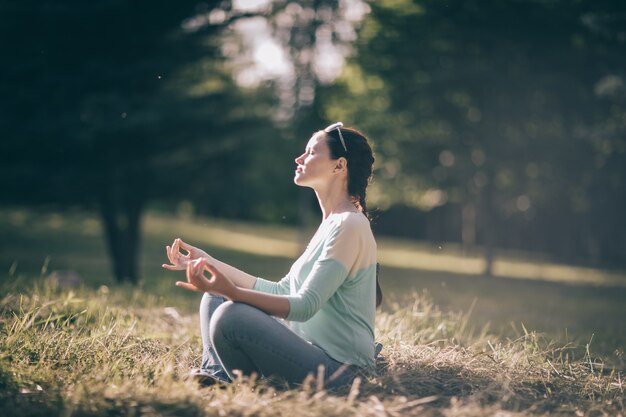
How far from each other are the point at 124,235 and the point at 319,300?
8344mm

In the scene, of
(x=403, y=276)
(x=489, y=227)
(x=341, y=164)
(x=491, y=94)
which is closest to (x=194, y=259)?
(x=341, y=164)

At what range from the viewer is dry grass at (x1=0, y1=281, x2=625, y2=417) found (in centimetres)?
287

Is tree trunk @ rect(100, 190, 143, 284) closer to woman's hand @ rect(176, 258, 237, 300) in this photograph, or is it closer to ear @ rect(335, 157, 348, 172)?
ear @ rect(335, 157, 348, 172)

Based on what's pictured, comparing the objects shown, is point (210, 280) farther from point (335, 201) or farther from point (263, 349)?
point (335, 201)

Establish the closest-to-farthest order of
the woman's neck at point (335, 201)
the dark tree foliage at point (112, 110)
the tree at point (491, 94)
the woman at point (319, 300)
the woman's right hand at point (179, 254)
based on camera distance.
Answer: the woman at point (319, 300), the woman's neck at point (335, 201), the woman's right hand at point (179, 254), the dark tree foliage at point (112, 110), the tree at point (491, 94)

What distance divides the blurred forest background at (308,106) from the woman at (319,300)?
247 inches

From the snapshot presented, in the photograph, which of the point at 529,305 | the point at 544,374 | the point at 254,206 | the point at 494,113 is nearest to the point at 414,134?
the point at 494,113

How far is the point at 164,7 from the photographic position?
960 centimetres

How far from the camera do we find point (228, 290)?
117 inches

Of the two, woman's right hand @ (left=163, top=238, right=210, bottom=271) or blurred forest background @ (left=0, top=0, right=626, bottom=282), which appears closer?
woman's right hand @ (left=163, top=238, right=210, bottom=271)

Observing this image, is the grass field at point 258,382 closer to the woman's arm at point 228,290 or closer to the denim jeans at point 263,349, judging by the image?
the denim jeans at point 263,349

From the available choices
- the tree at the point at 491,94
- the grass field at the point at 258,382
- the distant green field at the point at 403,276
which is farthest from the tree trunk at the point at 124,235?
the tree at the point at 491,94

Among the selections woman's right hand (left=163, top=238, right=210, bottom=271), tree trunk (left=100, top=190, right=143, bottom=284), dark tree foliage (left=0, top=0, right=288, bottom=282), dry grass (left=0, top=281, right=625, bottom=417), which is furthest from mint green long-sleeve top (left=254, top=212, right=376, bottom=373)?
tree trunk (left=100, top=190, right=143, bottom=284)

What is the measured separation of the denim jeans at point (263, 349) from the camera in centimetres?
304
